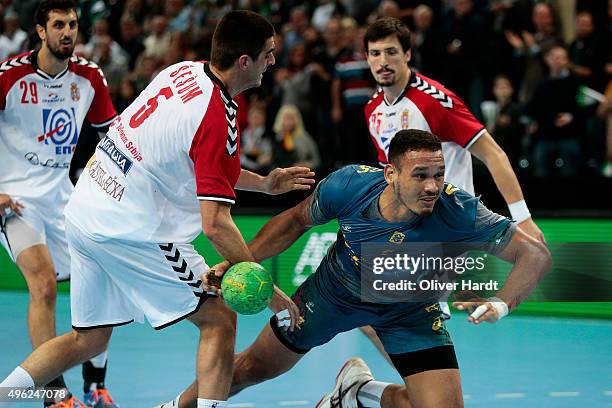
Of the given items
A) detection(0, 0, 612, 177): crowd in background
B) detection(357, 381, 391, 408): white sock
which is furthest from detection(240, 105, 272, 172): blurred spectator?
detection(357, 381, 391, 408): white sock

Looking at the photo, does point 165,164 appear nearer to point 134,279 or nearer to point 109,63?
point 134,279

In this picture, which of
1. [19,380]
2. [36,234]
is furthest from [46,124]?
[19,380]

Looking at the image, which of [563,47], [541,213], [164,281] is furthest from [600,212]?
[164,281]

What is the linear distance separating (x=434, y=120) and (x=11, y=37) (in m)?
11.3

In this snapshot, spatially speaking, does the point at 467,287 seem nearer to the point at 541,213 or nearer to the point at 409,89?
the point at 409,89

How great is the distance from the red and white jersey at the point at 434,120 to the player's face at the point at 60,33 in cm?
200

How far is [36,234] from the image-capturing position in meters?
6.50

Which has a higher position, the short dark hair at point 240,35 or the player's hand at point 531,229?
the short dark hair at point 240,35

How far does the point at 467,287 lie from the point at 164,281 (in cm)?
158

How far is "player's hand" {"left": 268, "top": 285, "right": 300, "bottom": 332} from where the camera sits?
5.04m

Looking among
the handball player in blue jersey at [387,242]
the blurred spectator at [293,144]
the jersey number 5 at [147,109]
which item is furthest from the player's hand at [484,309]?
the blurred spectator at [293,144]

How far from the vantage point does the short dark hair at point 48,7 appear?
21.7 feet

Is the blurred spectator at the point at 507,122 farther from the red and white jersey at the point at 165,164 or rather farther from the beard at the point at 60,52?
the red and white jersey at the point at 165,164

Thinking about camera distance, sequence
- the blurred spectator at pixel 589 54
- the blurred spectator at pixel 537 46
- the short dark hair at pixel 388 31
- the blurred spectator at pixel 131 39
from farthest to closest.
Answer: the blurred spectator at pixel 131 39 → the blurred spectator at pixel 537 46 → the blurred spectator at pixel 589 54 → the short dark hair at pixel 388 31
